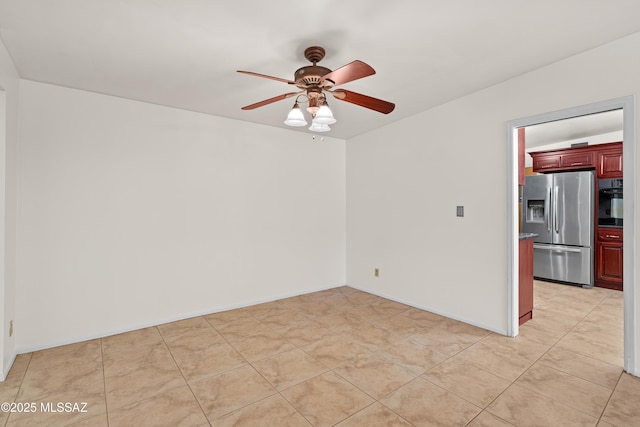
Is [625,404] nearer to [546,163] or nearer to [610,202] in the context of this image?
[610,202]

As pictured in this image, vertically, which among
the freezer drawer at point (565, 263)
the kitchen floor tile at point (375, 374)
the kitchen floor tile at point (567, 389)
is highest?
the freezer drawer at point (565, 263)

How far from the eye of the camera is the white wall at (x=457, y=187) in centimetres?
253

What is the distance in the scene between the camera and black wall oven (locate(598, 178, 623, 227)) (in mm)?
4695

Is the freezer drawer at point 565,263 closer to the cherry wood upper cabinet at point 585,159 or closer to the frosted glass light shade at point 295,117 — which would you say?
the cherry wood upper cabinet at point 585,159

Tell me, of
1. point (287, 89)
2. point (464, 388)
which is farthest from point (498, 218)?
point (287, 89)

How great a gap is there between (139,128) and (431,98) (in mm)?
3146

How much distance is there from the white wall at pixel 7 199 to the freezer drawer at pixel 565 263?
22.0 ft

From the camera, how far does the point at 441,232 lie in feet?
11.9

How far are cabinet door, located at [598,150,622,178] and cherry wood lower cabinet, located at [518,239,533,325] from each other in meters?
2.67

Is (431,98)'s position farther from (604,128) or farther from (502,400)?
(604,128)

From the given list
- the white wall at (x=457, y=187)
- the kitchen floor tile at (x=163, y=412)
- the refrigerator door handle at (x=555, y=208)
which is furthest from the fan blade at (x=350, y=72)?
the refrigerator door handle at (x=555, y=208)

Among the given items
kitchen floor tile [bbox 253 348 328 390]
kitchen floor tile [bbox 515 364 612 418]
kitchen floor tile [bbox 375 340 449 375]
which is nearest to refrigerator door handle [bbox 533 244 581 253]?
kitchen floor tile [bbox 515 364 612 418]

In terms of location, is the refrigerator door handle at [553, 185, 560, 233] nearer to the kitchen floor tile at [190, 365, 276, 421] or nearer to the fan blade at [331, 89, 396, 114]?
the fan blade at [331, 89, 396, 114]

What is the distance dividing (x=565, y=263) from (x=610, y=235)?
720 millimetres
